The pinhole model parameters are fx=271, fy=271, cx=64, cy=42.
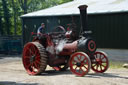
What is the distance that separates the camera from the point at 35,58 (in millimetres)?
11227

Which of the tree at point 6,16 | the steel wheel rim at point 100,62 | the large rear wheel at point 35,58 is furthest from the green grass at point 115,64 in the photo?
the tree at point 6,16

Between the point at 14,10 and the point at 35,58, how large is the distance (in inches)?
1363

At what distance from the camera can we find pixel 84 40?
10180 millimetres

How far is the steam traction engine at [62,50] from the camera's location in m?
10.2

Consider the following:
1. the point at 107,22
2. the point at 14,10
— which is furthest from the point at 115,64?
the point at 14,10

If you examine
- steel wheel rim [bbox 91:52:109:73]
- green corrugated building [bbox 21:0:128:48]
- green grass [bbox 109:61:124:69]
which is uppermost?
green corrugated building [bbox 21:0:128:48]

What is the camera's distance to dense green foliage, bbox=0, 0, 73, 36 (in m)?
36.5

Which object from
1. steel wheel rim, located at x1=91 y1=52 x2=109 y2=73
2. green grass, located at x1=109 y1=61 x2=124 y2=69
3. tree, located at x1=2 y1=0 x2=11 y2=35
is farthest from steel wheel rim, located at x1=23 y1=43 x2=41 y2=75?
tree, located at x1=2 y1=0 x2=11 y2=35

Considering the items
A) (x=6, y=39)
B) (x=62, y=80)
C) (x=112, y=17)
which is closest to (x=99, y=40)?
(x=112, y=17)

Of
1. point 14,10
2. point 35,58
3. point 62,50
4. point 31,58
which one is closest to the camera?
point 62,50

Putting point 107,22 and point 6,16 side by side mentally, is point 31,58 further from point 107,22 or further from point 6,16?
point 6,16

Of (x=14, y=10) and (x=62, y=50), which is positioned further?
(x=14, y=10)

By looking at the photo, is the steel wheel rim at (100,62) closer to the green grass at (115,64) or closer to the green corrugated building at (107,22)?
the green grass at (115,64)

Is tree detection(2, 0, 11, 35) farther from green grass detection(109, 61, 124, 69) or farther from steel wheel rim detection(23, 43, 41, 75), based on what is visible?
steel wheel rim detection(23, 43, 41, 75)
